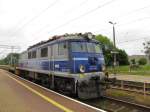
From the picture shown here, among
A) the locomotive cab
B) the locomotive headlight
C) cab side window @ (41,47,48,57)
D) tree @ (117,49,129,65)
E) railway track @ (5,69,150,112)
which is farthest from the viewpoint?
tree @ (117,49,129,65)

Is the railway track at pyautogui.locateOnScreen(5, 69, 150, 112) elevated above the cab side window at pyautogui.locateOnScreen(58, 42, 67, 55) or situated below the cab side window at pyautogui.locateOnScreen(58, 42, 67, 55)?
below

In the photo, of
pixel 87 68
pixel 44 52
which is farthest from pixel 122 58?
pixel 87 68

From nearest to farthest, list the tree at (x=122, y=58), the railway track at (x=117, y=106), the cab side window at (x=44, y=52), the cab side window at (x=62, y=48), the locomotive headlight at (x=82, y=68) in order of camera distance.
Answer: the railway track at (x=117, y=106) → the locomotive headlight at (x=82, y=68) → the cab side window at (x=62, y=48) → the cab side window at (x=44, y=52) → the tree at (x=122, y=58)

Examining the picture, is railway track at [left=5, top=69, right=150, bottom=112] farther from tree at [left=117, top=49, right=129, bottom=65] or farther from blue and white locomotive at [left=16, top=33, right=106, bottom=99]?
tree at [left=117, top=49, right=129, bottom=65]

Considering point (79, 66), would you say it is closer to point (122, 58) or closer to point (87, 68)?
point (87, 68)

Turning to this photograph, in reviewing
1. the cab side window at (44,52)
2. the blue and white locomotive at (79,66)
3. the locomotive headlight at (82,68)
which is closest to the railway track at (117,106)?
the blue and white locomotive at (79,66)

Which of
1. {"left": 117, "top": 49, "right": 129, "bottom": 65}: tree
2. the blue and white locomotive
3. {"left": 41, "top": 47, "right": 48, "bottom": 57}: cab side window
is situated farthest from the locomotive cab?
{"left": 117, "top": 49, "right": 129, "bottom": 65}: tree

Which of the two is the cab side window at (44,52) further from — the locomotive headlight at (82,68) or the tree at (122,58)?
the tree at (122,58)

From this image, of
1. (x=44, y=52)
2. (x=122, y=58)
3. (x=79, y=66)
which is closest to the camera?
(x=79, y=66)

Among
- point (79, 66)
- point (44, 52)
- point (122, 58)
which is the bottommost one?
point (79, 66)

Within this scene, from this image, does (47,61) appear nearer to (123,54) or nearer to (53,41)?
(53,41)

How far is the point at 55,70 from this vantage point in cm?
1681

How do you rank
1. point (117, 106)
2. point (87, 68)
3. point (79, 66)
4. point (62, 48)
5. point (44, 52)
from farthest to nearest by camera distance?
1. point (44, 52)
2. point (62, 48)
3. point (87, 68)
4. point (79, 66)
5. point (117, 106)

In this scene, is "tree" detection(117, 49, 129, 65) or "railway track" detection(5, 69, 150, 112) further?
"tree" detection(117, 49, 129, 65)
